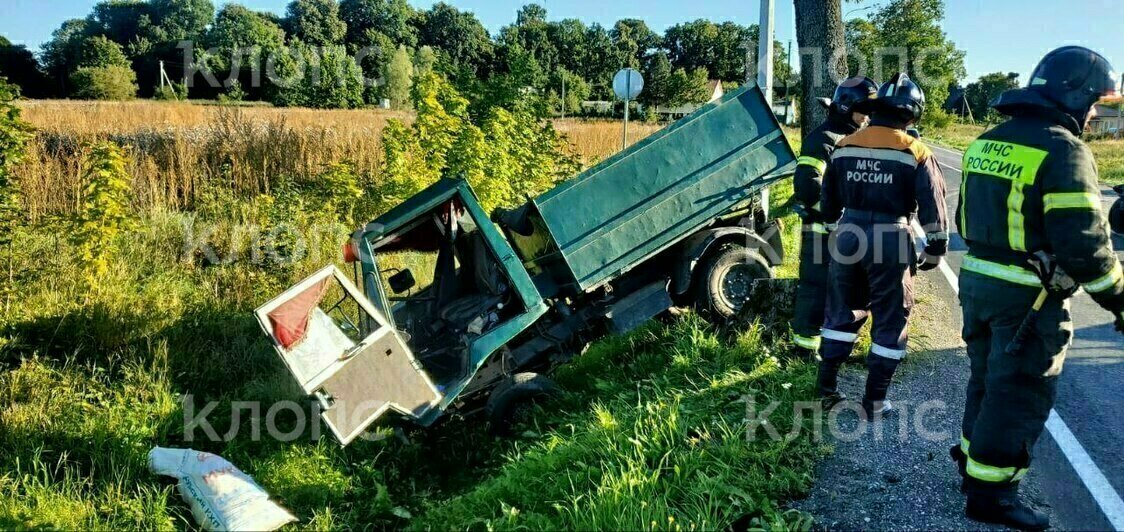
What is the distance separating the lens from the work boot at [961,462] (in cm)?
328

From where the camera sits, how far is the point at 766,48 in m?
7.76

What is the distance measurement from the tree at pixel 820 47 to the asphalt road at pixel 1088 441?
3.11 meters

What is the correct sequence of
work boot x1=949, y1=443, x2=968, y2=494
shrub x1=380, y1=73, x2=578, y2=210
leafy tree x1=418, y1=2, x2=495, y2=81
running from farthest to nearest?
1. leafy tree x1=418, y1=2, x2=495, y2=81
2. shrub x1=380, y1=73, x2=578, y2=210
3. work boot x1=949, y1=443, x2=968, y2=494

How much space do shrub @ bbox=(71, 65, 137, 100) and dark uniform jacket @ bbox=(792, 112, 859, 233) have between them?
39030mm

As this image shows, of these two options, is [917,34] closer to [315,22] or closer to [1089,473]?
[1089,473]

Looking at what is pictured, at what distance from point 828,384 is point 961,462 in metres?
1.02

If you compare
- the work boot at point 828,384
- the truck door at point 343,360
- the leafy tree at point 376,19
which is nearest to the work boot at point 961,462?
the work boot at point 828,384

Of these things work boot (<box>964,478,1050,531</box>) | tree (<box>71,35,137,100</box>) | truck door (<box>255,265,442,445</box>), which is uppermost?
tree (<box>71,35,137,100</box>)

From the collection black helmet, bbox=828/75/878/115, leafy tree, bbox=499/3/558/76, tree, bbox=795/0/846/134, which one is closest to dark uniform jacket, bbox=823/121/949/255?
black helmet, bbox=828/75/878/115

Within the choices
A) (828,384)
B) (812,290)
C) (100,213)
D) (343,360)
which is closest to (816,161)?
(812,290)

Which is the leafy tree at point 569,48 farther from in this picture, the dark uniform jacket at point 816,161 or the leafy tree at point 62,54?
the dark uniform jacket at point 816,161

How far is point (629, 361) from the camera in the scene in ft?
20.0

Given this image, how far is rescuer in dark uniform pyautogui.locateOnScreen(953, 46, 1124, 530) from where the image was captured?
9.37ft

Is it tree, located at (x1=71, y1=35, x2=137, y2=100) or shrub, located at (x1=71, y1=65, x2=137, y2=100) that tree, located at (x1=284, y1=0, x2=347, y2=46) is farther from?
shrub, located at (x1=71, y1=65, x2=137, y2=100)
